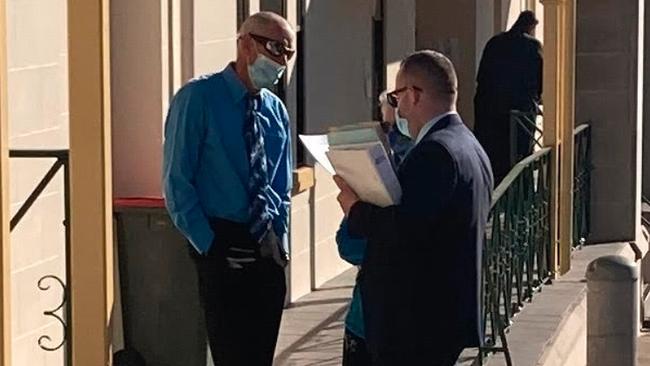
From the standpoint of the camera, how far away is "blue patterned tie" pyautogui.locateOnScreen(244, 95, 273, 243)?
590 centimetres

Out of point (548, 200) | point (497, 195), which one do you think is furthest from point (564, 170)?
point (497, 195)

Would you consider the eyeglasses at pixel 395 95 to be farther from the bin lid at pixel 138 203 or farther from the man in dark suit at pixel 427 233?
the bin lid at pixel 138 203

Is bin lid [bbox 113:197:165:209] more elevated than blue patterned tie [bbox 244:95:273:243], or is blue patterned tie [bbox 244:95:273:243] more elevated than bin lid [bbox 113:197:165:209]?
blue patterned tie [bbox 244:95:273:243]

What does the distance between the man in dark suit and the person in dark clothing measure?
7090 mm

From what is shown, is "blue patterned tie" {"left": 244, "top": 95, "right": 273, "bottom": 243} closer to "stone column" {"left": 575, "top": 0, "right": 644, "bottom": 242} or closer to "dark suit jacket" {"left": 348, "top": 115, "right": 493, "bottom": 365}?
"dark suit jacket" {"left": 348, "top": 115, "right": 493, "bottom": 365}

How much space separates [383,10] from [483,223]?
6.63 m

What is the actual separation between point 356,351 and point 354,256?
1.14 feet

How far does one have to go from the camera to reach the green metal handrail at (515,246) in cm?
820

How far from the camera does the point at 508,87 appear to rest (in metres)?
12.5

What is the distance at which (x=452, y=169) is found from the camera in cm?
503

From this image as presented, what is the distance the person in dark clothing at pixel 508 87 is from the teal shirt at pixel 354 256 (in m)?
6.61

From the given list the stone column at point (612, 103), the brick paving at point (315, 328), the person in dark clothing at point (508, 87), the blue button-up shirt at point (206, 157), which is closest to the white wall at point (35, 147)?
the blue button-up shirt at point (206, 157)

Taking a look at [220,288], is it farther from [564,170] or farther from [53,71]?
[564,170]

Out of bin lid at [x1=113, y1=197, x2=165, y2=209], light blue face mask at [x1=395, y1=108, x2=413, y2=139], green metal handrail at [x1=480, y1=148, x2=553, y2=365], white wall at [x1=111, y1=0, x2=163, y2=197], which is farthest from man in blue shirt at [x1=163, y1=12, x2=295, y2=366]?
green metal handrail at [x1=480, y1=148, x2=553, y2=365]
